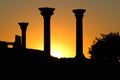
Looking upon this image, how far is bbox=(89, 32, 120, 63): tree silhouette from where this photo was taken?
7931 cm

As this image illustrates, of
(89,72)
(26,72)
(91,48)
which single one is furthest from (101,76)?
(91,48)

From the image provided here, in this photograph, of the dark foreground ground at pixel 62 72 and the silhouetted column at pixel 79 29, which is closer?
the dark foreground ground at pixel 62 72

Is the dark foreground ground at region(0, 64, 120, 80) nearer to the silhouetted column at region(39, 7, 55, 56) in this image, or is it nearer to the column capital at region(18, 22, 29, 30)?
the silhouetted column at region(39, 7, 55, 56)

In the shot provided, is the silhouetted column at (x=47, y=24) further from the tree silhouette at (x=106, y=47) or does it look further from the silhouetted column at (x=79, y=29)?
the tree silhouette at (x=106, y=47)

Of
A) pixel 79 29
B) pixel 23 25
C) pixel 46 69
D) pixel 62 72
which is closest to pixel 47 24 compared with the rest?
pixel 79 29

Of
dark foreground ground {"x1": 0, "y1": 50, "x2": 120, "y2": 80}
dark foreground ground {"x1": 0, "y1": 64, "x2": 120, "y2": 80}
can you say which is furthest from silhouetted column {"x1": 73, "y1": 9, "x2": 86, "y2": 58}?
dark foreground ground {"x1": 0, "y1": 64, "x2": 120, "y2": 80}

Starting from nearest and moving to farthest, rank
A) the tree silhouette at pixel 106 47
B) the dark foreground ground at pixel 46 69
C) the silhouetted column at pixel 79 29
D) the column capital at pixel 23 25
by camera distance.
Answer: the dark foreground ground at pixel 46 69 < the silhouetted column at pixel 79 29 < the column capital at pixel 23 25 < the tree silhouette at pixel 106 47

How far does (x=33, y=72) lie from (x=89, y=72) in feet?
16.3

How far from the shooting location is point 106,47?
82.1 metres

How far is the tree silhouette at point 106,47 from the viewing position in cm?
7931

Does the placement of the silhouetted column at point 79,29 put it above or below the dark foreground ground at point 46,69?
above

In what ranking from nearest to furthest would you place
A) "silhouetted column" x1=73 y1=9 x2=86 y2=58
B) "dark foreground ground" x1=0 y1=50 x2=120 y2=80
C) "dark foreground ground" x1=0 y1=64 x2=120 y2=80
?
"dark foreground ground" x1=0 y1=64 x2=120 y2=80 < "dark foreground ground" x1=0 y1=50 x2=120 y2=80 < "silhouetted column" x1=73 y1=9 x2=86 y2=58

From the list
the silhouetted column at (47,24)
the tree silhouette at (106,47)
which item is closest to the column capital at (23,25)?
the silhouetted column at (47,24)

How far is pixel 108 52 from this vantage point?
80312 millimetres
